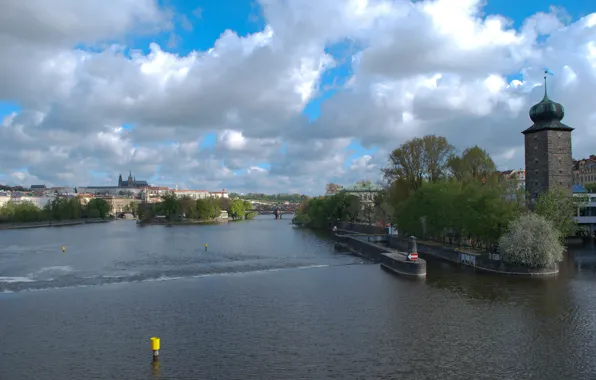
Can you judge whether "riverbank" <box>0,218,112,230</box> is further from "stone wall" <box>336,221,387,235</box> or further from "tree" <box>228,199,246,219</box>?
"stone wall" <box>336,221,387,235</box>

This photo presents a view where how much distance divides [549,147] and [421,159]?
16.5 metres

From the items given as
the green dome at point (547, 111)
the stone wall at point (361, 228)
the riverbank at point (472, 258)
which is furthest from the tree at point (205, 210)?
the green dome at point (547, 111)

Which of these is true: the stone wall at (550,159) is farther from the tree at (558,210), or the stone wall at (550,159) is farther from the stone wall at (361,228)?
the stone wall at (361,228)

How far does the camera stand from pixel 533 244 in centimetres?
4153

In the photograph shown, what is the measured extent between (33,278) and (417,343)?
32.9 metres

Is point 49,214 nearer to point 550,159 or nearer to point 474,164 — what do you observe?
point 474,164

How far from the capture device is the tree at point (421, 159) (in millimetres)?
67000

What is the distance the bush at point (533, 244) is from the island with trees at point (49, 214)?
12622 centimetres

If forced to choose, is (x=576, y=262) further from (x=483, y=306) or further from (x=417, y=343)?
(x=417, y=343)

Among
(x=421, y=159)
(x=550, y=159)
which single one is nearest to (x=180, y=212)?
(x=421, y=159)

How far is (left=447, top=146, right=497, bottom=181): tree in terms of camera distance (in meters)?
66.9

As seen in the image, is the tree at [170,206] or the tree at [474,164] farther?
the tree at [170,206]

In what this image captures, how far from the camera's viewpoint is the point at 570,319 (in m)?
27.6

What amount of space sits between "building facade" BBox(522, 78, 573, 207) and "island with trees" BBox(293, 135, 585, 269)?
13.4 ft
